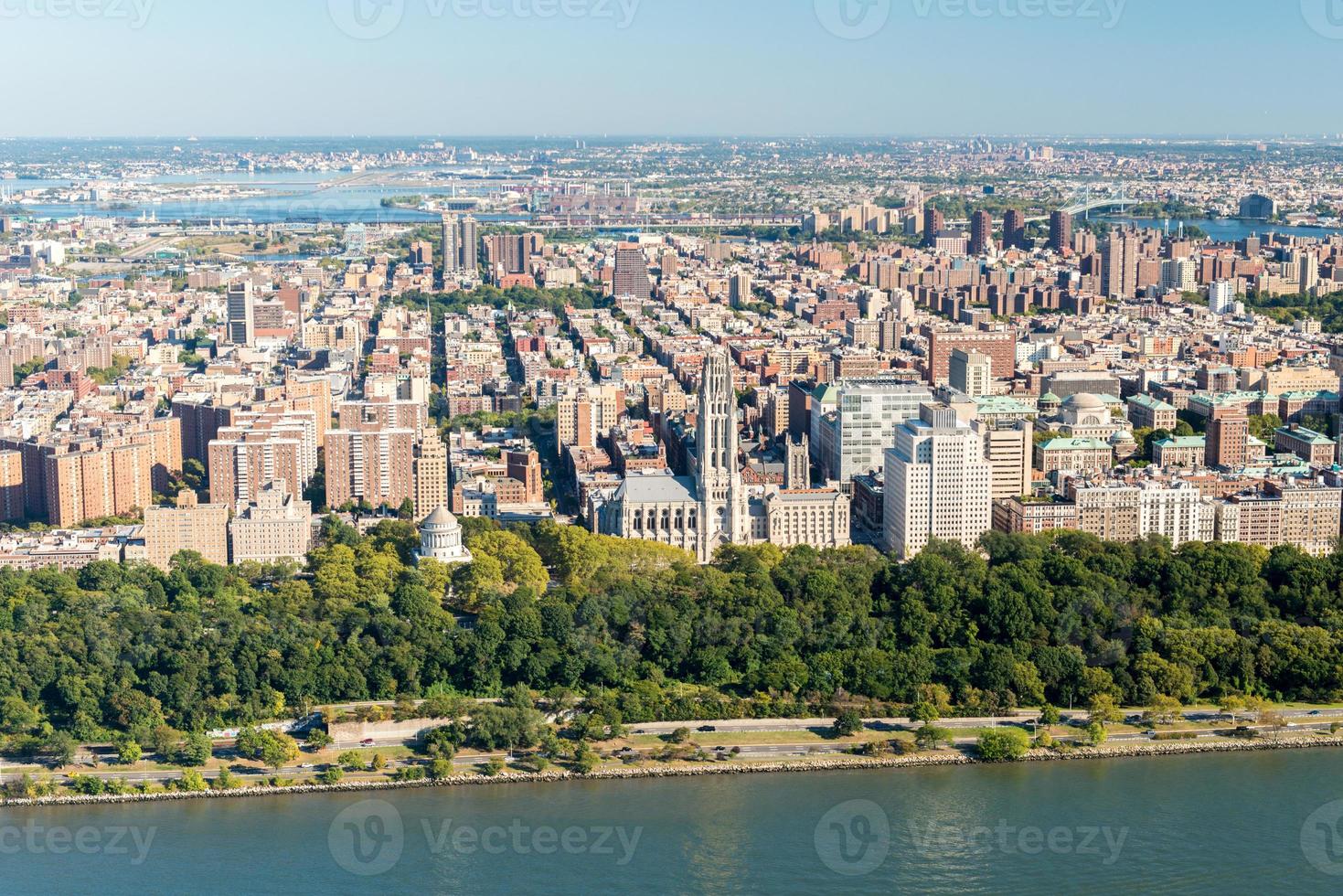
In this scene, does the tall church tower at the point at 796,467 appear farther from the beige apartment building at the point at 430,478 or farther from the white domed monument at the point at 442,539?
the white domed monument at the point at 442,539

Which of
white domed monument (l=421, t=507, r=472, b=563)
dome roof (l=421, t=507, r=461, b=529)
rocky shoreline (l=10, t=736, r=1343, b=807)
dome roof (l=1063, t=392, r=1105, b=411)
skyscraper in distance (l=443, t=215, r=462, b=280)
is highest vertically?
skyscraper in distance (l=443, t=215, r=462, b=280)

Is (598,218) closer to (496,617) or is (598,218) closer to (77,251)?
(77,251)

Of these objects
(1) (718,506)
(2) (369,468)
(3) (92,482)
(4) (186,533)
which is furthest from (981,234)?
(4) (186,533)

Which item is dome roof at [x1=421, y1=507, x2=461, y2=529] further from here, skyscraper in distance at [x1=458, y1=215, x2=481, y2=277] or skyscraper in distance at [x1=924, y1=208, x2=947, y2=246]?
skyscraper in distance at [x1=924, y1=208, x2=947, y2=246]

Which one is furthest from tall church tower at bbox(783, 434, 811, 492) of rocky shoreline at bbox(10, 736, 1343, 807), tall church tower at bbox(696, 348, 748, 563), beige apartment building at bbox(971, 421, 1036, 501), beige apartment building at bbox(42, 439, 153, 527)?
rocky shoreline at bbox(10, 736, 1343, 807)

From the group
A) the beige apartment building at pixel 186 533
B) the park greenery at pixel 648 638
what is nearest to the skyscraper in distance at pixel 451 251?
the beige apartment building at pixel 186 533

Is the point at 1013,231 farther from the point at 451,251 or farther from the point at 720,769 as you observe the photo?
the point at 720,769
